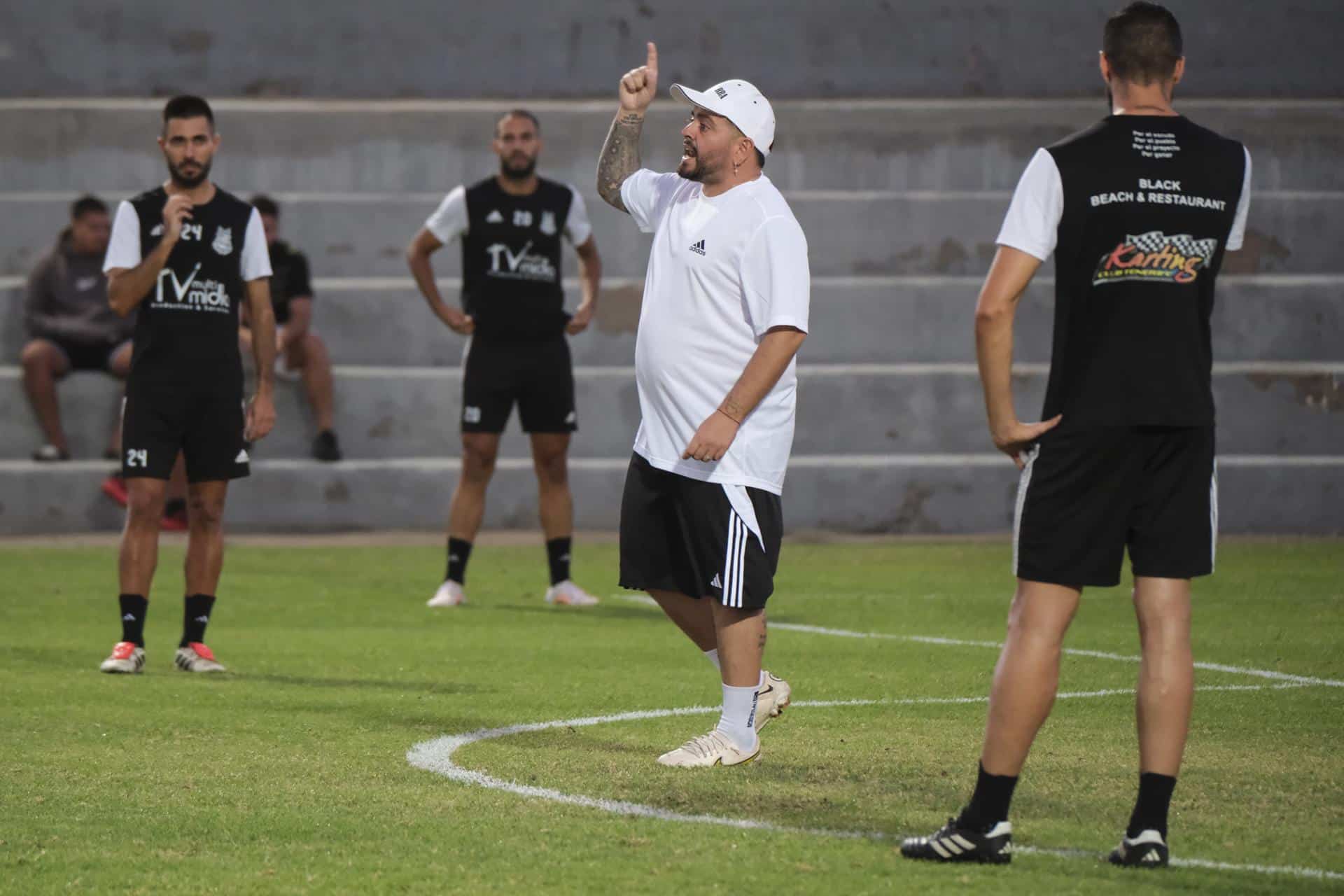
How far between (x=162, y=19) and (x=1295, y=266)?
10534mm

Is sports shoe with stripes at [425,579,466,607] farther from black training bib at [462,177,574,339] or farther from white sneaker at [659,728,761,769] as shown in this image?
white sneaker at [659,728,761,769]

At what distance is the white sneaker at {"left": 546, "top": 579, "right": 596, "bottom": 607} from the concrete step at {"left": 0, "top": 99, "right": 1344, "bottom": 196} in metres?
7.52

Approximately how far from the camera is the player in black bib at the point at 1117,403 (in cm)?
482

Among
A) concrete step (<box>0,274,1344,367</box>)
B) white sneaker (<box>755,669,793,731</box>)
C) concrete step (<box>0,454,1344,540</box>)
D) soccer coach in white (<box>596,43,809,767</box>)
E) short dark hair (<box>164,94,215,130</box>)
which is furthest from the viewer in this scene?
concrete step (<box>0,274,1344,367</box>)

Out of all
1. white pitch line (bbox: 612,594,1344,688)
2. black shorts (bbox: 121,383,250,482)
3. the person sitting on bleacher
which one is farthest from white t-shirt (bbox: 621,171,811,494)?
the person sitting on bleacher

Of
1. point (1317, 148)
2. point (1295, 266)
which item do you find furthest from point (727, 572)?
point (1317, 148)

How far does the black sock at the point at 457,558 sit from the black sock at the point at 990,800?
6791 millimetres

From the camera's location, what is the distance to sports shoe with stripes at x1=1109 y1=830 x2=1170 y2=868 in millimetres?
4820

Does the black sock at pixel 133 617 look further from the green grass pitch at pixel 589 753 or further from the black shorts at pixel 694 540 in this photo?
the black shorts at pixel 694 540

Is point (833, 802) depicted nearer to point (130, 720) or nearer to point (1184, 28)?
point (130, 720)

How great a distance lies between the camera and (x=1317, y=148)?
18.6 m

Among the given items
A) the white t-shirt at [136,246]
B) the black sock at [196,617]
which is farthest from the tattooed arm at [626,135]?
the black sock at [196,617]

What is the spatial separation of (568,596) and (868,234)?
7197 mm

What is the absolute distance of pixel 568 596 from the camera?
1143 centimetres
